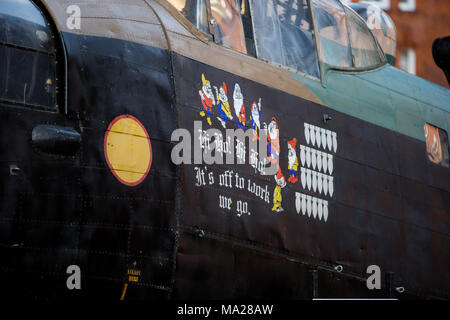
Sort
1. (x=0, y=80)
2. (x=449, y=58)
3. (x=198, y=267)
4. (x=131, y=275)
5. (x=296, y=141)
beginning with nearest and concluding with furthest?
(x=0, y=80) → (x=131, y=275) → (x=198, y=267) → (x=296, y=141) → (x=449, y=58)

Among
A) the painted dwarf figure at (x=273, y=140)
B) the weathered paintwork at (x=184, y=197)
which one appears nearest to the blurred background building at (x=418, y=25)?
the weathered paintwork at (x=184, y=197)

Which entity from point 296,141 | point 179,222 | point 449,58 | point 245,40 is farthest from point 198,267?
point 449,58

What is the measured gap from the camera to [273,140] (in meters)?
9.34

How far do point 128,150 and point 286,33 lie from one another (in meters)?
3.31

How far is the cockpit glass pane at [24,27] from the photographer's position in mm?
7266

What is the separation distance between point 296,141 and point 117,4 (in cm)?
251

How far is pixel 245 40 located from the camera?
31.9ft

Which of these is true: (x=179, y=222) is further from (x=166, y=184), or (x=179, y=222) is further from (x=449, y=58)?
(x=449, y=58)

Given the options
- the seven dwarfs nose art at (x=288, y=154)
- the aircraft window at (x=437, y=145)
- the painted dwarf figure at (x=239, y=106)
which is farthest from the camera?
the aircraft window at (x=437, y=145)

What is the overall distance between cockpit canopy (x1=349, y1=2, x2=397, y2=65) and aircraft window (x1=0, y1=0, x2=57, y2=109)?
704cm

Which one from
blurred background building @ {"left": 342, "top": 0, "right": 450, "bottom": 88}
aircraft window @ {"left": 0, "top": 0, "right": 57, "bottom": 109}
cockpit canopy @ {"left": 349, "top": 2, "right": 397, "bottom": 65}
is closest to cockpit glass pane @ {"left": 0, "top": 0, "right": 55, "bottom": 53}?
aircraft window @ {"left": 0, "top": 0, "right": 57, "bottom": 109}

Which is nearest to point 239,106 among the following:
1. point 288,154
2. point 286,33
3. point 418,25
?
point 288,154

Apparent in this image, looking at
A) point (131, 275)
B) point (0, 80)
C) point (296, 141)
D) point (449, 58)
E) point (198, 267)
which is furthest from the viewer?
point (449, 58)

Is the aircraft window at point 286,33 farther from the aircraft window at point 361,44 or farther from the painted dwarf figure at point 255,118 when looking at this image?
the aircraft window at point 361,44
